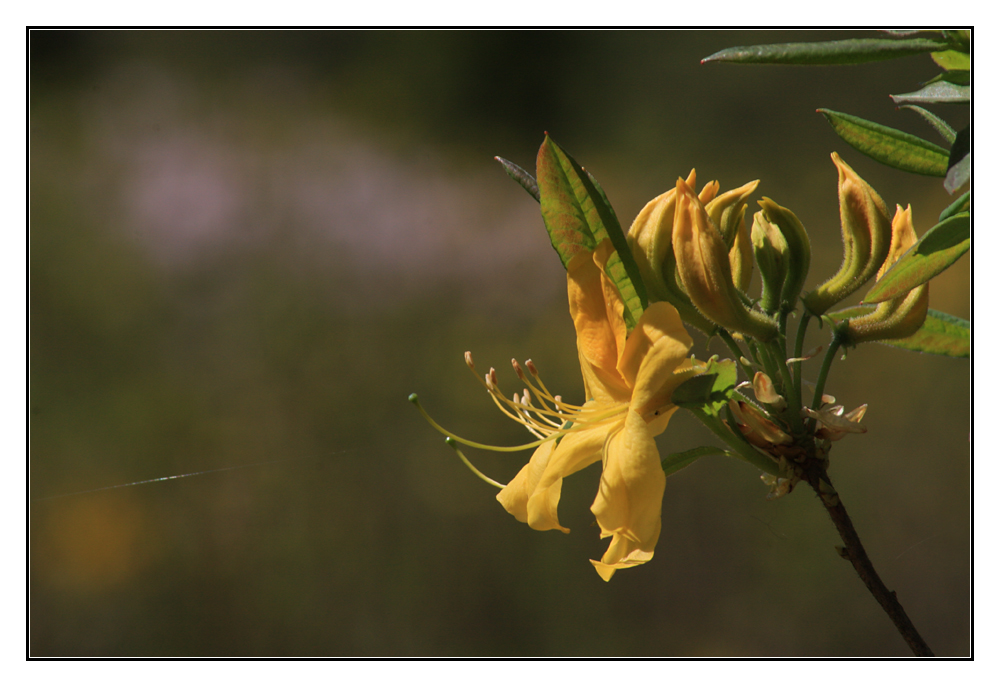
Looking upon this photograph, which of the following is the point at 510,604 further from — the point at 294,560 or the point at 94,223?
the point at 94,223

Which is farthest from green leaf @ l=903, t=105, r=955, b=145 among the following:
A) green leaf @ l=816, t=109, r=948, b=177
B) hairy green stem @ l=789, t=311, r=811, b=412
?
hairy green stem @ l=789, t=311, r=811, b=412

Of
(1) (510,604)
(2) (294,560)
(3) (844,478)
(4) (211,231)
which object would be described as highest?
(4) (211,231)

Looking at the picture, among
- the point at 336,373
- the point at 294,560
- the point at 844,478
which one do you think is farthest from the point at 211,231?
the point at 844,478

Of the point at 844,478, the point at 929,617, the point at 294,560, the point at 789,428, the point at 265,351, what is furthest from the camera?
the point at 265,351

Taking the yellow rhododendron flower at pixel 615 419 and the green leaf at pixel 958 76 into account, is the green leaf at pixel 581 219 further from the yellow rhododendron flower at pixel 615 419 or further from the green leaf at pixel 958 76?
the green leaf at pixel 958 76

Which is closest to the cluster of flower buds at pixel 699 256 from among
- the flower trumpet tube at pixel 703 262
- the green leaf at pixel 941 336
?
the flower trumpet tube at pixel 703 262

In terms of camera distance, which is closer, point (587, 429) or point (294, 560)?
point (587, 429)
